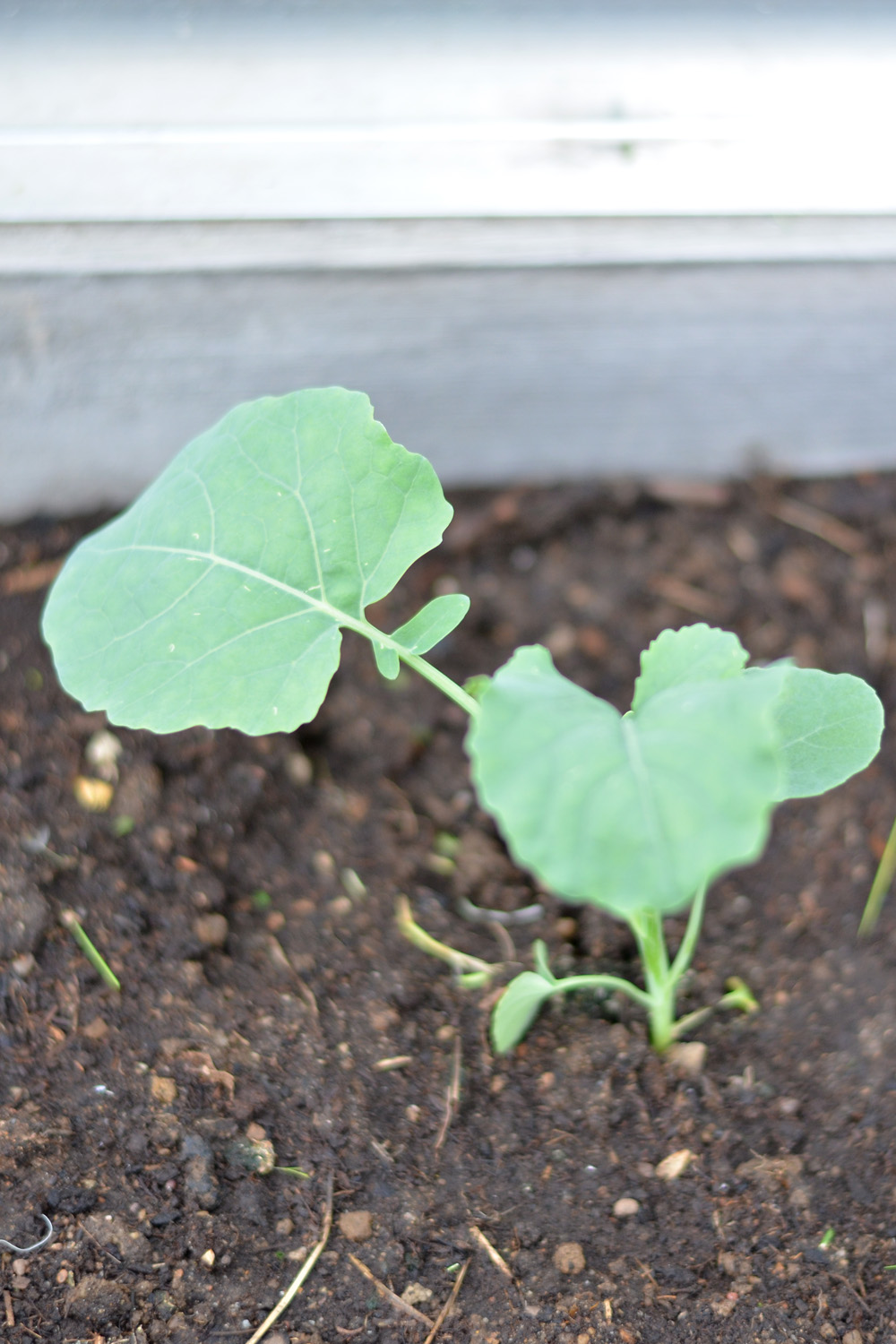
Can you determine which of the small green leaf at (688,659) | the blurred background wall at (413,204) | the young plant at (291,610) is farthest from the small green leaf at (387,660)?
the blurred background wall at (413,204)

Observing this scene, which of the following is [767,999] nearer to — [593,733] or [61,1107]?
[593,733]

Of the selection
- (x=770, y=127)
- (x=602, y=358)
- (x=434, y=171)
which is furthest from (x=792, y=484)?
(x=434, y=171)

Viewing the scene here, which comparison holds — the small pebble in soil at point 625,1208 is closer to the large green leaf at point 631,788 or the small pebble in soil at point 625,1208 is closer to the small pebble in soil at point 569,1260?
the small pebble in soil at point 569,1260

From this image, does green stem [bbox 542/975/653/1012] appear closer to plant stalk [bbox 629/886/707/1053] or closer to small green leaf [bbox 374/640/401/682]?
plant stalk [bbox 629/886/707/1053]

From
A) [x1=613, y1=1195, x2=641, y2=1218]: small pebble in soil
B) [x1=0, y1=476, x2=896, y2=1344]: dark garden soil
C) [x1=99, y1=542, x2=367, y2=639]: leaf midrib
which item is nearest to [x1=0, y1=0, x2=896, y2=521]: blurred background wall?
[x1=0, y1=476, x2=896, y2=1344]: dark garden soil

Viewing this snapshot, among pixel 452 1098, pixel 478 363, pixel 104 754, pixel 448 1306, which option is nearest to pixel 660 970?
pixel 452 1098

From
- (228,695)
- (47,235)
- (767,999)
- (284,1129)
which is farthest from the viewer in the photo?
(47,235)

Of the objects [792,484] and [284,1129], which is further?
[792,484]
